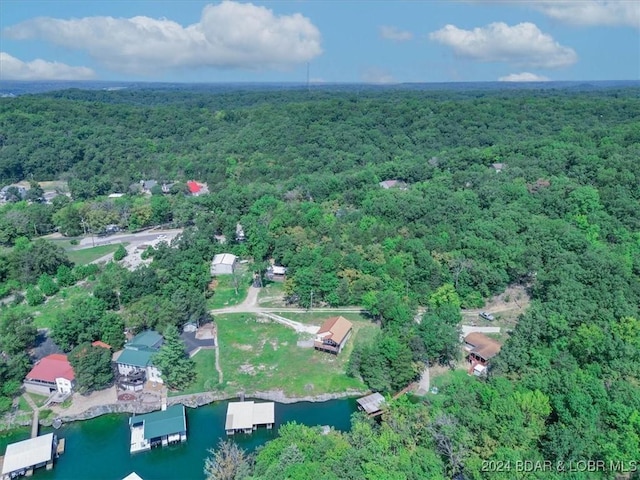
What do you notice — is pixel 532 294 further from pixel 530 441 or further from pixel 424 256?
pixel 530 441

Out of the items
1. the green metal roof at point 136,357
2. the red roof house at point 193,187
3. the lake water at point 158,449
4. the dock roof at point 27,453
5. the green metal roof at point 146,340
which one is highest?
the red roof house at point 193,187

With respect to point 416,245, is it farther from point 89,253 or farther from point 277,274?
point 89,253

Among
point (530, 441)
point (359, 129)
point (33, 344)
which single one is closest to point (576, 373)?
point (530, 441)

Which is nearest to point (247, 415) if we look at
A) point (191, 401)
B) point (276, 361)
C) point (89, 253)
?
point (191, 401)

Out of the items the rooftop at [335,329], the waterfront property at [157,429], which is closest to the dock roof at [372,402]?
the rooftop at [335,329]

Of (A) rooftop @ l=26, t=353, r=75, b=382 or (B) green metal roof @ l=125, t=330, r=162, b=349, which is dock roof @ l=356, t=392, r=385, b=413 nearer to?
(B) green metal roof @ l=125, t=330, r=162, b=349

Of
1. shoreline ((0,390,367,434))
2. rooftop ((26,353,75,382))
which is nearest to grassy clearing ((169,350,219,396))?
shoreline ((0,390,367,434))

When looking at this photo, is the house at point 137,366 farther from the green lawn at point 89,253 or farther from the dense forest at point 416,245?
the green lawn at point 89,253
